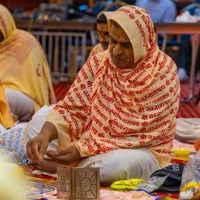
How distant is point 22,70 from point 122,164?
244 centimetres

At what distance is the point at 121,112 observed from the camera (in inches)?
104

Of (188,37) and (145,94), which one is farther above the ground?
(145,94)

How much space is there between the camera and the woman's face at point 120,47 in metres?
2.55

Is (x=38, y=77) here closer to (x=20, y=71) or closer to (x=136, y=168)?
(x=20, y=71)

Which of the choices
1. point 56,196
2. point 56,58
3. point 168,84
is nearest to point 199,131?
point 168,84

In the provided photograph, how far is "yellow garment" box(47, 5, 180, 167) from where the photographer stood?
2.59 m

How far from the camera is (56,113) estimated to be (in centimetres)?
275

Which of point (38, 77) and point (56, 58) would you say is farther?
point (56, 58)

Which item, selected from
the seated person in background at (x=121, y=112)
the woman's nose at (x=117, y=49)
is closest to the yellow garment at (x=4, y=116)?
the seated person in background at (x=121, y=112)

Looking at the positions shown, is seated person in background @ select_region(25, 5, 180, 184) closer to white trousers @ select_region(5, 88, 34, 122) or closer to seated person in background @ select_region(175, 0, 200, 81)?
white trousers @ select_region(5, 88, 34, 122)

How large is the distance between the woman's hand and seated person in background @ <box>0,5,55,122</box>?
199 cm

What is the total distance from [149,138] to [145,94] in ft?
0.63

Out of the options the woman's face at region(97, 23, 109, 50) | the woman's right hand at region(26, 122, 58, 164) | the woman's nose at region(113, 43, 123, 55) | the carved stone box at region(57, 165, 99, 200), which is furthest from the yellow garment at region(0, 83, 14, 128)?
the carved stone box at region(57, 165, 99, 200)

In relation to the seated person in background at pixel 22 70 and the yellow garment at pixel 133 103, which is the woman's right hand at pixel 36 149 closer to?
the yellow garment at pixel 133 103
